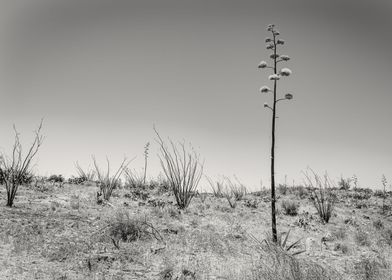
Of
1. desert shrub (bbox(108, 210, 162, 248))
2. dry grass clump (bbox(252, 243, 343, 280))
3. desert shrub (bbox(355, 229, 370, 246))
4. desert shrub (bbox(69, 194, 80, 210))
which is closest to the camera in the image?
dry grass clump (bbox(252, 243, 343, 280))

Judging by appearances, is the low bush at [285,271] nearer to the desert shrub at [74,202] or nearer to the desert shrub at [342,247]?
the desert shrub at [342,247]

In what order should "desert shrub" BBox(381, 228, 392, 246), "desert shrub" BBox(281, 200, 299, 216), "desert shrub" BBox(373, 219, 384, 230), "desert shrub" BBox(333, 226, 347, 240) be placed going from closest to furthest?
"desert shrub" BBox(381, 228, 392, 246), "desert shrub" BBox(333, 226, 347, 240), "desert shrub" BBox(373, 219, 384, 230), "desert shrub" BBox(281, 200, 299, 216)

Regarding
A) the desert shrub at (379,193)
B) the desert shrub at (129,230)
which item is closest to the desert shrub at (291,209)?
the desert shrub at (129,230)

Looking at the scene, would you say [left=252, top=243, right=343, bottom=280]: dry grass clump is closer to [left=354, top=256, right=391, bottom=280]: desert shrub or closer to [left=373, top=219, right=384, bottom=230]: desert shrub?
[left=354, top=256, right=391, bottom=280]: desert shrub

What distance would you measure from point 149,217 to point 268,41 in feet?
18.2

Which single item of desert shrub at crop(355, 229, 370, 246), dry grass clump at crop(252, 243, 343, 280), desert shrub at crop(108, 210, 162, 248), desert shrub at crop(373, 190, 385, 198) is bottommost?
dry grass clump at crop(252, 243, 343, 280)

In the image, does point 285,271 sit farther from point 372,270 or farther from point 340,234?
point 340,234

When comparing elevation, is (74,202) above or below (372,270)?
above

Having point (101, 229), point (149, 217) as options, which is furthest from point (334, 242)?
point (101, 229)

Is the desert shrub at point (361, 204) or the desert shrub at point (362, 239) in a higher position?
the desert shrub at point (361, 204)

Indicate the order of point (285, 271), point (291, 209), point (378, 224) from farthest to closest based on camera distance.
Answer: point (291, 209) < point (378, 224) < point (285, 271)

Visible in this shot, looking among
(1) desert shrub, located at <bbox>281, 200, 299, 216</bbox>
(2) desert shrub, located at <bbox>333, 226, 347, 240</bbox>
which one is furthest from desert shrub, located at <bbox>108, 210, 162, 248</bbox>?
(1) desert shrub, located at <bbox>281, 200, 299, 216</bbox>

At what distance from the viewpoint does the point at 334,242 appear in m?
8.84

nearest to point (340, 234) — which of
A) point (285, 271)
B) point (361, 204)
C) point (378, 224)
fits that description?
point (378, 224)
